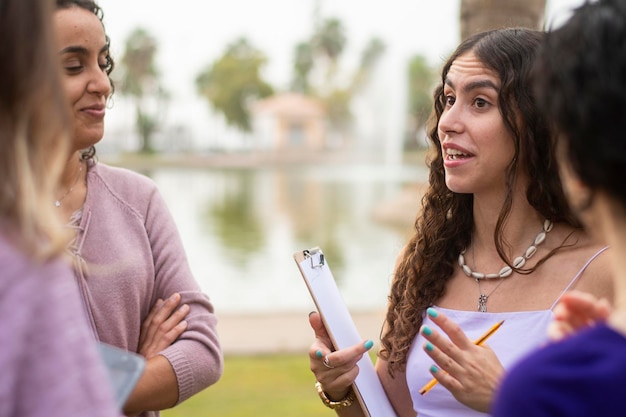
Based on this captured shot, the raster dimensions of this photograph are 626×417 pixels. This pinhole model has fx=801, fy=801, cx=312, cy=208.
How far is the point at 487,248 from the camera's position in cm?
251

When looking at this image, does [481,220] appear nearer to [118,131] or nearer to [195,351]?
[195,351]

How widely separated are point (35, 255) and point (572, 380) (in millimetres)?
753

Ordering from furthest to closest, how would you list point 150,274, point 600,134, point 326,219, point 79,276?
point 326,219, point 150,274, point 79,276, point 600,134

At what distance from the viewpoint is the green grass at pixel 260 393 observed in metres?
5.46

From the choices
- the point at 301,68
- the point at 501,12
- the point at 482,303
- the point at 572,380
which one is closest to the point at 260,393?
the point at 501,12

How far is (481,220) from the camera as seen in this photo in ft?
8.30

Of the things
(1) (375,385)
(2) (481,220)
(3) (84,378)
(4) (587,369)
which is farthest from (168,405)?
(4) (587,369)

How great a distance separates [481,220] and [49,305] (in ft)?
5.62

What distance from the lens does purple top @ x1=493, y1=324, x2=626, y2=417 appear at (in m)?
1.09

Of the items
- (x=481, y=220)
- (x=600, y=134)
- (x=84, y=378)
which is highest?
(x=600, y=134)

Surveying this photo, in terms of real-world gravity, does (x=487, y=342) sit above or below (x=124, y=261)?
below

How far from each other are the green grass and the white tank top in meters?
3.15

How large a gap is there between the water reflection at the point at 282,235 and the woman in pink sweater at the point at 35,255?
215 centimetres

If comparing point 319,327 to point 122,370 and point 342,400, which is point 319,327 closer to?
point 342,400
